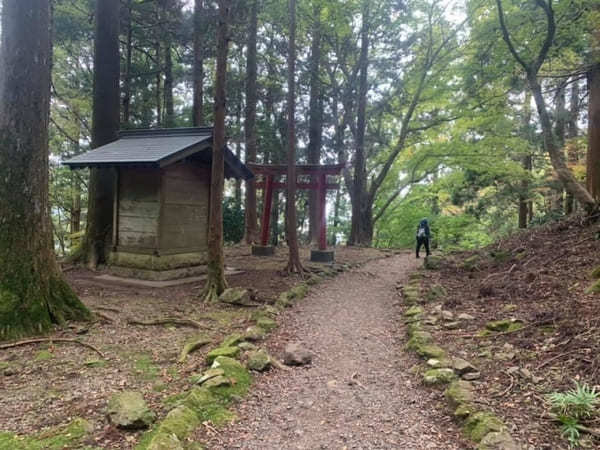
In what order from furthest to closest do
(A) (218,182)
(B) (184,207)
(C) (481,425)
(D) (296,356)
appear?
Result: (B) (184,207) → (A) (218,182) → (D) (296,356) → (C) (481,425)

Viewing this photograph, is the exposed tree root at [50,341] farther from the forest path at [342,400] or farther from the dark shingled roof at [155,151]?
the dark shingled roof at [155,151]

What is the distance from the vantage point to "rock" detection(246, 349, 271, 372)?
409cm

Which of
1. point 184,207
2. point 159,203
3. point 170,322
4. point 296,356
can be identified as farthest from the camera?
point 184,207

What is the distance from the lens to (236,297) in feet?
22.5

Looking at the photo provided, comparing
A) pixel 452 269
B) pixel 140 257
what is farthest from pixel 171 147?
pixel 452 269

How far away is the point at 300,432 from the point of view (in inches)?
118

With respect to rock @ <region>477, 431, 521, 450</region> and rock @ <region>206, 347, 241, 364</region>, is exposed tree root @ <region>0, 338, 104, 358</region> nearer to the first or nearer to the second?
rock @ <region>206, 347, 241, 364</region>

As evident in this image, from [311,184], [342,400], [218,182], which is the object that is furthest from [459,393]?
[311,184]

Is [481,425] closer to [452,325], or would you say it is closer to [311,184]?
[452,325]

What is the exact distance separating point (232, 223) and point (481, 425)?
1317 centimetres

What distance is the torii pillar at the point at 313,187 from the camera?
37.8 feet

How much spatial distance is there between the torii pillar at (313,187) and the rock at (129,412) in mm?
8672

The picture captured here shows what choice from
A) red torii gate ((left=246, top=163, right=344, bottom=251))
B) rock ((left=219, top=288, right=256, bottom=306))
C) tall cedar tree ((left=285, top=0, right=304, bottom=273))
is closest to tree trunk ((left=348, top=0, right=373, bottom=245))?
red torii gate ((left=246, top=163, right=344, bottom=251))

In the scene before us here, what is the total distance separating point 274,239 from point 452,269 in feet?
32.6
